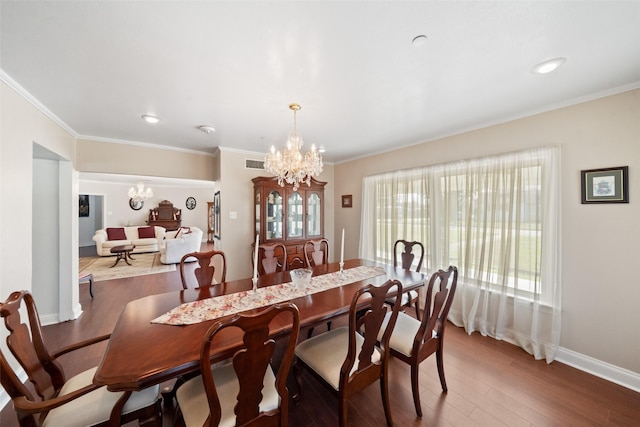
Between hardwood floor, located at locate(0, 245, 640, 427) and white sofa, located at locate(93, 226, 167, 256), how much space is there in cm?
514

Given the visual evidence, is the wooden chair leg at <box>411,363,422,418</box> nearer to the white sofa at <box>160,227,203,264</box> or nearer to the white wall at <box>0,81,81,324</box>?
the white wall at <box>0,81,81,324</box>

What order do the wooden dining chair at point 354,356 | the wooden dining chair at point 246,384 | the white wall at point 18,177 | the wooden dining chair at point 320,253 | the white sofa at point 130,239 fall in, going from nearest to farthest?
the wooden dining chair at point 246,384, the wooden dining chair at point 354,356, the white wall at point 18,177, the wooden dining chair at point 320,253, the white sofa at point 130,239

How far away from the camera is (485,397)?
1.77 metres

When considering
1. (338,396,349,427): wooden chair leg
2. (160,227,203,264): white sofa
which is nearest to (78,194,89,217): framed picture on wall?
(160,227,203,264): white sofa

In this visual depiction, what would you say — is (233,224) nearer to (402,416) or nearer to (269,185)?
(269,185)

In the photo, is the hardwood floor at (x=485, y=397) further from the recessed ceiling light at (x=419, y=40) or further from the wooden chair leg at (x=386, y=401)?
the recessed ceiling light at (x=419, y=40)

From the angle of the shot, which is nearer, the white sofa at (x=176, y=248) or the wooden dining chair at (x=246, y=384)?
the wooden dining chair at (x=246, y=384)

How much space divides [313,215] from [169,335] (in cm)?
322

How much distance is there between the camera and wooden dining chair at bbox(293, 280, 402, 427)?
4.31ft

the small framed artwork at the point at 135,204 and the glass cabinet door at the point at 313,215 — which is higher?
the small framed artwork at the point at 135,204

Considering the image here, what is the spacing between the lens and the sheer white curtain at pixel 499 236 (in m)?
2.26

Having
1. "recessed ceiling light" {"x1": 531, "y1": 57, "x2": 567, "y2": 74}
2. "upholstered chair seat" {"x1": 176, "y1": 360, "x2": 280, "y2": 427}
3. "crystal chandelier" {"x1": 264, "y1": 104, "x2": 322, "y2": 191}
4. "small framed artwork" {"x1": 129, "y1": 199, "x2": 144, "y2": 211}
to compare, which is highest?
"recessed ceiling light" {"x1": 531, "y1": 57, "x2": 567, "y2": 74}

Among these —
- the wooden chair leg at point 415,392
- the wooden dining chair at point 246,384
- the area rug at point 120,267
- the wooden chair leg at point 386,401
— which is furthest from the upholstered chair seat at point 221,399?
the area rug at point 120,267

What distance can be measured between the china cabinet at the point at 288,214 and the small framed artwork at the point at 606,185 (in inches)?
125
